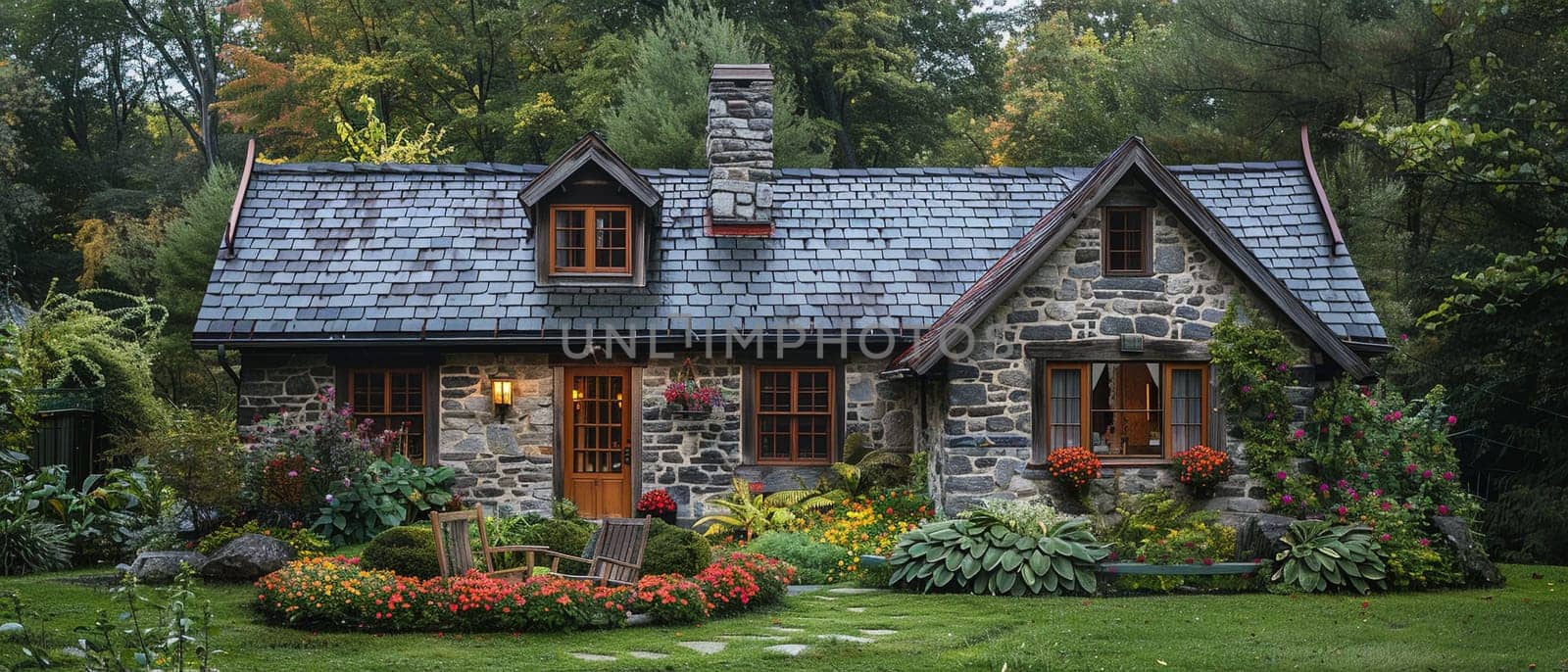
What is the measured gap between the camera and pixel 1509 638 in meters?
9.54

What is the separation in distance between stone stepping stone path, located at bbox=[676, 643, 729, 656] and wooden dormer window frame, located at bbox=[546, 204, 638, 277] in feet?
23.9

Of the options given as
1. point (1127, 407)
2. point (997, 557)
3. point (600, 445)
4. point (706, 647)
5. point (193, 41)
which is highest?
point (193, 41)

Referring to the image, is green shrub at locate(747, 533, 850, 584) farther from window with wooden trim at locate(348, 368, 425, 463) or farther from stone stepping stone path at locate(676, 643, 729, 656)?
window with wooden trim at locate(348, 368, 425, 463)

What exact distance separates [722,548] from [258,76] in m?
18.8

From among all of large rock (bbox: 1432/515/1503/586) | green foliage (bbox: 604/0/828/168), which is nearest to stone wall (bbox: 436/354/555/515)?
green foliage (bbox: 604/0/828/168)

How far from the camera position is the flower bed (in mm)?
9812

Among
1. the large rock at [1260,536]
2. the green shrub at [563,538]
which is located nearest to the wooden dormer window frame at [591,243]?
the green shrub at [563,538]

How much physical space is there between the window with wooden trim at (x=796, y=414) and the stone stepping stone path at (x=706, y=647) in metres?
6.46

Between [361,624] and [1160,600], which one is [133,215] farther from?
[1160,600]

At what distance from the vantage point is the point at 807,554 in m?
13.0

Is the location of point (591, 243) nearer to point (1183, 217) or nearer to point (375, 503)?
point (375, 503)

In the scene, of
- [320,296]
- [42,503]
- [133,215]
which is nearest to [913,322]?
[320,296]

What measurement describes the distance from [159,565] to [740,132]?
845 cm

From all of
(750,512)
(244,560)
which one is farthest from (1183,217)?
(244,560)
